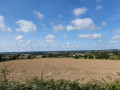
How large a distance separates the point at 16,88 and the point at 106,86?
2887 mm

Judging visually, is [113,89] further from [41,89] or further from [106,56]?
[106,56]

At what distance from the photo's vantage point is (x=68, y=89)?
8.79 feet

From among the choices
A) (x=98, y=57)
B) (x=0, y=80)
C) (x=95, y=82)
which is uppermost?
(x=0, y=80)

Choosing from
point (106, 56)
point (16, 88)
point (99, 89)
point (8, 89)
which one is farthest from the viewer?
point (106, 56)

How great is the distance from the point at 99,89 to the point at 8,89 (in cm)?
269

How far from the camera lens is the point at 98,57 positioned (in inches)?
2354

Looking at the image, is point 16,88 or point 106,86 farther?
point 106,86

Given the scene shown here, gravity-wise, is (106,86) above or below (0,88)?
below

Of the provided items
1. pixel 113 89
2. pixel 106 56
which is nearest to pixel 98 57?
pixel 106 56

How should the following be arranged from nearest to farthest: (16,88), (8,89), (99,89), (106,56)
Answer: (8,89) → (16,88) → (99,89) → (106,56)

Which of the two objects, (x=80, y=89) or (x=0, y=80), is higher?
(x=0, y=80)

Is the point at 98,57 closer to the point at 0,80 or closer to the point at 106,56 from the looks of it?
the point at 106,56

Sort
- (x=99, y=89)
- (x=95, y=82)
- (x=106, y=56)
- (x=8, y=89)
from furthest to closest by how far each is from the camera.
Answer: (x=106, y=56)
(x=95, y=82)
(x=99, y=89)
(x=8, y=89)

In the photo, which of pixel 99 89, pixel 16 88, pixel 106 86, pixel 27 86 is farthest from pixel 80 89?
pixel 16 88
